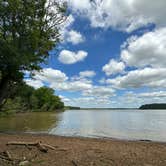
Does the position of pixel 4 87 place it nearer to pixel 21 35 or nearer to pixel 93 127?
pixel 21 35

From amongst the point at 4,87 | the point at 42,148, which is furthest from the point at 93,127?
the point at 42,148

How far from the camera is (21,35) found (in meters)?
14.4

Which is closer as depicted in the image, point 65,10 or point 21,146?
point 21,146

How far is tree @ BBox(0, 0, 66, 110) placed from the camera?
13969 millimetres

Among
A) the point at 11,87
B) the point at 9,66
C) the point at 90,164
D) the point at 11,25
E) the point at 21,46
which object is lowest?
the point at 90,164

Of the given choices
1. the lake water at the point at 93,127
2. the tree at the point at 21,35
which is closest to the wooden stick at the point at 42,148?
the tree at the point at 21,35

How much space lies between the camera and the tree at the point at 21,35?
1397 cm

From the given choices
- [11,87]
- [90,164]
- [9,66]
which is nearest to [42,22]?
[9,66]

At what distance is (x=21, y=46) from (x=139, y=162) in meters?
9.34

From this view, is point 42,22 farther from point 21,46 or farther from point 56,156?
Result: point 56,156

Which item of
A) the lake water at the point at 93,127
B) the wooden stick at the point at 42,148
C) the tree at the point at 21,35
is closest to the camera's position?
the wooden stick at the point at 42,148

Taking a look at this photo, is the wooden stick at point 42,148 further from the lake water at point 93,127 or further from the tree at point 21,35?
the lake water at point 93,127

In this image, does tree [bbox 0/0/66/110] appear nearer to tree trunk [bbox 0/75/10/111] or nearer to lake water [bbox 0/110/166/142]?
tree trunk [bbox 0/75/10/111]

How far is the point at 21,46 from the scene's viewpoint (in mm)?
14328
